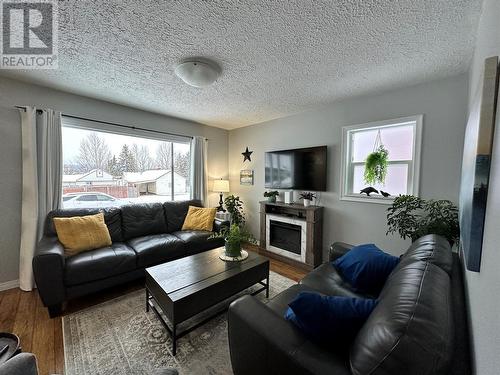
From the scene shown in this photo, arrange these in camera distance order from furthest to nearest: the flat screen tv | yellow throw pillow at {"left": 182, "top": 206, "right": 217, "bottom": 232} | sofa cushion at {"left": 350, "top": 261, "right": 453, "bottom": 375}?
yellow throw pillow at {"left": 182, "top": 206, "right": 217, "bottom": 232}
the flat screen tv
sofa cushion at {"left": 350, "top": 261, "right": 453, "bottom": 375}

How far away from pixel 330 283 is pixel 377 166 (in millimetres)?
1714

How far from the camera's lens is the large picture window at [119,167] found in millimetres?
2887

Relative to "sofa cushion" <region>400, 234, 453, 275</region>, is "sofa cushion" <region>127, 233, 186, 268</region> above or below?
below

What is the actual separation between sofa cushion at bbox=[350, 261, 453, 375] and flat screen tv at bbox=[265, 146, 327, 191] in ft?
7.94

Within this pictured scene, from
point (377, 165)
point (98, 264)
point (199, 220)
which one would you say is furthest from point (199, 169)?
point (377, 165)

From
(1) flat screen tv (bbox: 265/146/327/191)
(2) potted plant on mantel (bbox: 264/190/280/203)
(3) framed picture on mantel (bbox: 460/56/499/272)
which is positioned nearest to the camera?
(3) framed picture on mantel (bbox: 460/56/499/272)

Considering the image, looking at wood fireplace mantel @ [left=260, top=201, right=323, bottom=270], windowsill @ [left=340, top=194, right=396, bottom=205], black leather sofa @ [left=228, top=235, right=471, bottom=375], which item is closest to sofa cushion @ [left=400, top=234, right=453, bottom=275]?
black leather sofa @ [left=228, top=235, right=471, bottom=375]

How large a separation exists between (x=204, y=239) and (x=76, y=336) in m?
1.58

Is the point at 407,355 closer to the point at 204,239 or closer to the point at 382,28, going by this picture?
the point at 382,28

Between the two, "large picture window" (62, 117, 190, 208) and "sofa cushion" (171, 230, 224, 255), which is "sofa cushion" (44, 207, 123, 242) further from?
"sofa cushion" (171, 230, 224, 255)

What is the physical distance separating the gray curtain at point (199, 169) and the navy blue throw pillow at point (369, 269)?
306 centimetres

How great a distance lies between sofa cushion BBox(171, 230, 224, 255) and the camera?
2854mm

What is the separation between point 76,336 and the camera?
1695mm

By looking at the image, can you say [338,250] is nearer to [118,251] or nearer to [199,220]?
[199,220]
